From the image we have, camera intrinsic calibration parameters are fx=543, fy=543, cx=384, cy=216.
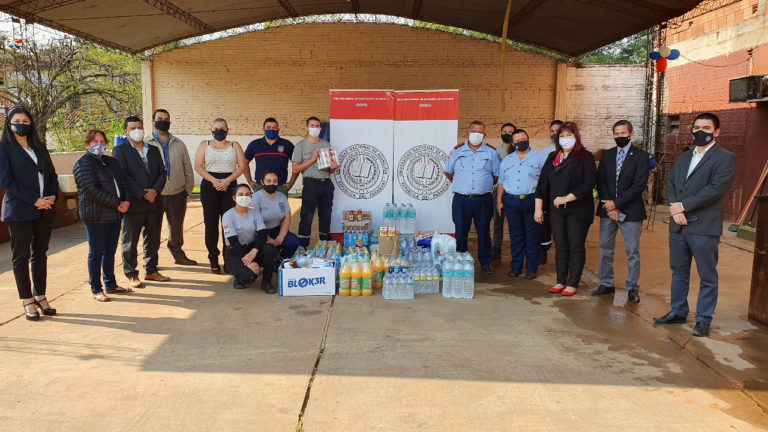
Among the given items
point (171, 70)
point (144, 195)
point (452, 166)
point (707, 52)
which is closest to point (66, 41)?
point (171, 70)

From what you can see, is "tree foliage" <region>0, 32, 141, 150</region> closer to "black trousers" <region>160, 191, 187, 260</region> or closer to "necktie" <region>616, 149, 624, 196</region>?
"black trousers" <region>160, 191, 187, 260</region>

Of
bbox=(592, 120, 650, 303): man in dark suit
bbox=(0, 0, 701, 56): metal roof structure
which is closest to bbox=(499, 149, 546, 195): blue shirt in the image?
bbox=(592, 120, 650, 303): man in dark suit

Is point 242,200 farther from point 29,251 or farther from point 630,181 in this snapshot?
point 630,181

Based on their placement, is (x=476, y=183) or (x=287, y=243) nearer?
(x=287, y=243)

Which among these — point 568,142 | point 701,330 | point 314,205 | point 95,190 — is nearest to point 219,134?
point 314,205

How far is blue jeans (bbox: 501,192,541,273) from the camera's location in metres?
6.25

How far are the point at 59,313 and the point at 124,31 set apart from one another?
988 centimetres

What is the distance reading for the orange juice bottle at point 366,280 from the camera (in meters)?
5.55

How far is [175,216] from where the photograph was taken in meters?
6.68

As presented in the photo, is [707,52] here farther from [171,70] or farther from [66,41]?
[66,41]

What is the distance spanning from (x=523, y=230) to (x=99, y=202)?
453 cm

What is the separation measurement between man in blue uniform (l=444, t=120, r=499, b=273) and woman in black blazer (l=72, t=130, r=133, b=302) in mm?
3677

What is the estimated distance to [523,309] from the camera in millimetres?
5195

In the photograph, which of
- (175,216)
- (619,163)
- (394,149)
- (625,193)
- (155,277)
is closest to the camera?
(625,193)
